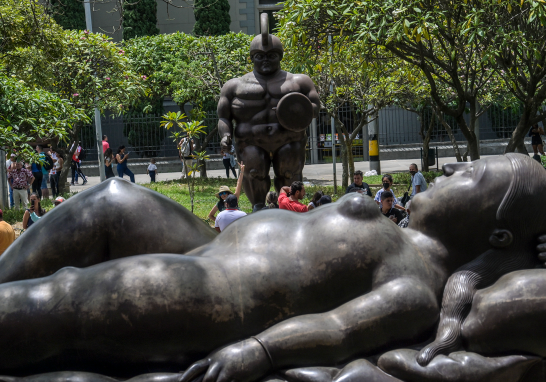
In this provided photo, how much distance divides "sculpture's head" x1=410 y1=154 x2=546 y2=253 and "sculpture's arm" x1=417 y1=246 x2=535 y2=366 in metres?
0.06

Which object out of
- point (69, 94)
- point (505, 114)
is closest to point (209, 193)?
Result: point (69, 94)

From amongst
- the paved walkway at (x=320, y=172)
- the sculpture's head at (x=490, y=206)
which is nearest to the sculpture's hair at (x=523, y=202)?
the sculpture's head at (x=490, y=206)

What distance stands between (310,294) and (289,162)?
13.4ft

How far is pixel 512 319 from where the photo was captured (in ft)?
8.13

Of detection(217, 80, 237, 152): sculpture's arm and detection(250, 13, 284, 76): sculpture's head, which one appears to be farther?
detection(217, 80, 237, 152): sculpture's arm

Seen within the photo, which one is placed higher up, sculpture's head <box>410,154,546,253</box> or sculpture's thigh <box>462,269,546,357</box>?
sculpture's head <box>410,154,546,253</box>

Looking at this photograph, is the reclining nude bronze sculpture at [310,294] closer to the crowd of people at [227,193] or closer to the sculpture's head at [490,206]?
the sculpture's head at [490,206]

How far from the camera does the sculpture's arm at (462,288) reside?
2.54 metres

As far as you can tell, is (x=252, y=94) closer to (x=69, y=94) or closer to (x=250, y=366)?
(x=250, y=366)

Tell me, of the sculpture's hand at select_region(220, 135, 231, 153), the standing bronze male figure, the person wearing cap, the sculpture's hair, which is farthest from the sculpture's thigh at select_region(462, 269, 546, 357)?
the person wearing cap

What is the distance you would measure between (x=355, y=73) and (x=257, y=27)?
450 inches

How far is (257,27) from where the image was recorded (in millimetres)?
26484

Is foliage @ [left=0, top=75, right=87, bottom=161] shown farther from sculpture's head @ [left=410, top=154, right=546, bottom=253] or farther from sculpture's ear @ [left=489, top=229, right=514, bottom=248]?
sculpture's ear @ [left=489, top=229, right=514, bottom=248]

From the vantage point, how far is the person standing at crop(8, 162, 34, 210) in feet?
42.1
